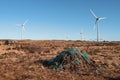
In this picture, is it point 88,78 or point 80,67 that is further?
point 80,67

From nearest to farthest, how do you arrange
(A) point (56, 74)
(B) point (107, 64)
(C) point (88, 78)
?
(C) point (88, 78) → (A) point (56, 74) → (B) point (107, 64)

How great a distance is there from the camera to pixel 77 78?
21.7 metres

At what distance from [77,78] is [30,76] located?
11.8 ft

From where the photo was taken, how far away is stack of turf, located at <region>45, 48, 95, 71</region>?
25.7 metres

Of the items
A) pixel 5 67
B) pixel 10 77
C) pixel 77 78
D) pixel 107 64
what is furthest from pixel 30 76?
pixel 107 64

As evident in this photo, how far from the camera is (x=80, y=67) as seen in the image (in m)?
25.7

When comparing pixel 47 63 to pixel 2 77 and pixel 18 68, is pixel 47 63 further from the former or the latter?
pixel 2 77

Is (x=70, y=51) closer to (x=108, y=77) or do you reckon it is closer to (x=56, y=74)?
(x=56, y=74)

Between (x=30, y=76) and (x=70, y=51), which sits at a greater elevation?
(x=70, y=51)

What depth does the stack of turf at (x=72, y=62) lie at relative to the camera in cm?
2567

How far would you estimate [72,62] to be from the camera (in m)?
26.2

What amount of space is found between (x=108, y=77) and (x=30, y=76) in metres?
5.98

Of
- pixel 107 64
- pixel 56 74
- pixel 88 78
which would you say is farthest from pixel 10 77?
pixel 107 64

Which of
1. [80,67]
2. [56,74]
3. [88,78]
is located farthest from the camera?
[80,67]
